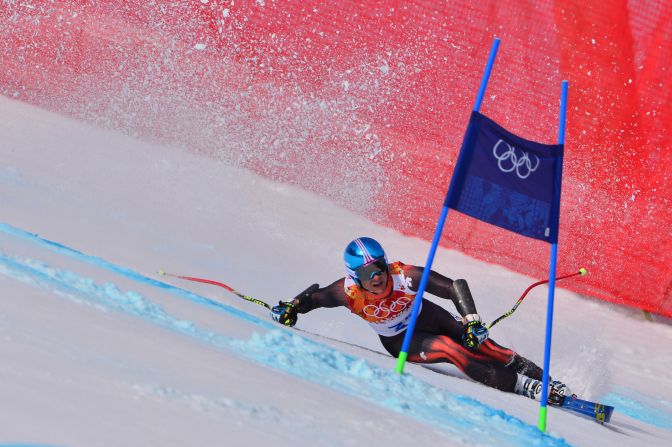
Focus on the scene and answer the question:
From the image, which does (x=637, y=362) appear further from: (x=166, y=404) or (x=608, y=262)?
(x=166, y=404)

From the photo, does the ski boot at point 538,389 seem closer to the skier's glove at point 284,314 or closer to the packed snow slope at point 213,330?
the packed snow slope at point 213,330

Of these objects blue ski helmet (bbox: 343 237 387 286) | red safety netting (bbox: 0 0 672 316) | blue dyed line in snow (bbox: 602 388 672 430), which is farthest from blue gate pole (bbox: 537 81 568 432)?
red safety netting (bbox: 0 0 672 316)

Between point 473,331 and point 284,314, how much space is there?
920 mm

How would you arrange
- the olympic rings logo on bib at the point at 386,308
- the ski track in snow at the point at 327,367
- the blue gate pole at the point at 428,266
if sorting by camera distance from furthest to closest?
the olympic rings logo on bib at the point at 386,308 < the blue gate pole at the point at 428,266 < the ski track in snow at the point at 327,367

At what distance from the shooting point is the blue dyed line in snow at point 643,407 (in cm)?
523

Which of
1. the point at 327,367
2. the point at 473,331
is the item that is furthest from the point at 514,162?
the point at 327,367

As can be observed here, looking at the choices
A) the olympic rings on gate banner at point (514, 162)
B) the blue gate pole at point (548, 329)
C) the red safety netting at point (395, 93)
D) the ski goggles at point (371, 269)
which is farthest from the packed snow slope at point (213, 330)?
the olympic rings on gate banner at point (514, 162)

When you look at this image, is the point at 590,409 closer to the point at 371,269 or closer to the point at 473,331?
the point at 473,331

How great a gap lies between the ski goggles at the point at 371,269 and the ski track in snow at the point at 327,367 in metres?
0.97

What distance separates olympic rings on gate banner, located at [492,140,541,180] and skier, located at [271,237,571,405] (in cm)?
87

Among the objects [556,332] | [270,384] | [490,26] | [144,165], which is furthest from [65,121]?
[270,384]

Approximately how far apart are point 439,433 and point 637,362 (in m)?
4.15

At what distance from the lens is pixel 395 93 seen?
7.41 metres

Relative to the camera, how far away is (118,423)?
1.92 metres
